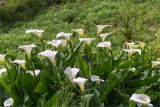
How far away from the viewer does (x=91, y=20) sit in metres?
7.90

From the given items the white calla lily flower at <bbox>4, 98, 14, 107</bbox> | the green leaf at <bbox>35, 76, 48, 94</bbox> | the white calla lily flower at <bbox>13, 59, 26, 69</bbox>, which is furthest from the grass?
the white calla lily flower at <bbox>4, 98, 14, 107</bbox>

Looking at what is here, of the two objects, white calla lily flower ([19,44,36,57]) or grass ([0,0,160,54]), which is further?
grass ([0,0,160,54])

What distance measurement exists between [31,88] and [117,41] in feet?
10.3

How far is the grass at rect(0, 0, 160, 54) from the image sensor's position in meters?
7.13

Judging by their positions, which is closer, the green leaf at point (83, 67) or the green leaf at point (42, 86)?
the green leaf at point (42, 86)

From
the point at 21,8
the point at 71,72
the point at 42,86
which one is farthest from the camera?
the point at 21,8

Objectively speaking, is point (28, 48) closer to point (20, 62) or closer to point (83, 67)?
point (20, 62)

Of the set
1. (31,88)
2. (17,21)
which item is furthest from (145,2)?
(31,88)

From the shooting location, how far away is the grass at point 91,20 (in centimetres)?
713

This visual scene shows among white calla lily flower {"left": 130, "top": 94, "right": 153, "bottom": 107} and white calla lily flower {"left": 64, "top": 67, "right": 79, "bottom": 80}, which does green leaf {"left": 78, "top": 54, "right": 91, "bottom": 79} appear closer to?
white calla lily flower {"left": 64, "top": 67, "right": 79, "bottom": 80}

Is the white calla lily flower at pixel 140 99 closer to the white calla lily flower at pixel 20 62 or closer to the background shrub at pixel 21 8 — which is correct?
the white calla lily flower at pixel 20 62

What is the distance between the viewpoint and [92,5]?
28.4ft

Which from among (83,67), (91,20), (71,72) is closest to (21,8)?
(91,20)

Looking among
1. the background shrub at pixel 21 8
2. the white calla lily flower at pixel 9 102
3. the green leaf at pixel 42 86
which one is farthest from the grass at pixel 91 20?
the white calla lily flower at pixel 9 102
